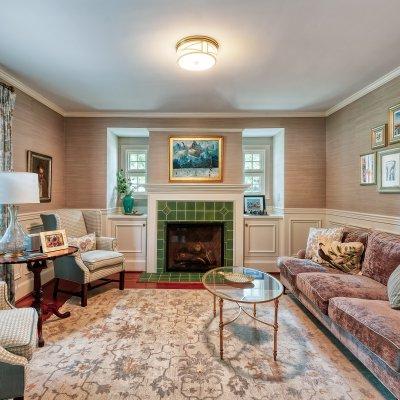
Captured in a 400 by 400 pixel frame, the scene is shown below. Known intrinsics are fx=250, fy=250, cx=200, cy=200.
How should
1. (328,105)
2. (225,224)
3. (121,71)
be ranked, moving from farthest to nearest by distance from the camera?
(225,224)
(328,105)
(121,71)

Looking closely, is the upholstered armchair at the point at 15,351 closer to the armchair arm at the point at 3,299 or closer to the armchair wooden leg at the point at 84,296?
the armchair arm at the point at 3,299

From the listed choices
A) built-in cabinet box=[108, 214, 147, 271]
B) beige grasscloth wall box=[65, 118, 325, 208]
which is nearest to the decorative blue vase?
built-in cabinet box=[108, 214, 147, 271]

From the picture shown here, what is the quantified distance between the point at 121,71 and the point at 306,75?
2.06m

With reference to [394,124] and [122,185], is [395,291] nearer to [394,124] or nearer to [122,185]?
[394,124]

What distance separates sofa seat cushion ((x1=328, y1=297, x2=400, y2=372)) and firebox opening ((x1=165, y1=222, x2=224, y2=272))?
2.27 meters

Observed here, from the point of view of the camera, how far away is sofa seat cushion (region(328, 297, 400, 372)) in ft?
4.85

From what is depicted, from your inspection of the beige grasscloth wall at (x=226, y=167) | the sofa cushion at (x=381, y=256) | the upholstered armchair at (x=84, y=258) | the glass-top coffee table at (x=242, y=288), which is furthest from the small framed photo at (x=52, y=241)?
the sofa cushion at (x=381, y=256)

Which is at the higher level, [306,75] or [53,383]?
[306,75]

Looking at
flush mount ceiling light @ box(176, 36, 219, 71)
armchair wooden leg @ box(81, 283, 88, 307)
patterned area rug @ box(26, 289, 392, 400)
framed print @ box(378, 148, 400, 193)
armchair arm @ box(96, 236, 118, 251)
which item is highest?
flush mount ceiling light @ box(176, 36, 219, 71)

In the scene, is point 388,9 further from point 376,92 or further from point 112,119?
point 112,119

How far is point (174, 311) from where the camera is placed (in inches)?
109

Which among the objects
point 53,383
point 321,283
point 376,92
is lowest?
point 53,383

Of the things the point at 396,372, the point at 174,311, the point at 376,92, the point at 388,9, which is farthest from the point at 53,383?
the point at 376,92

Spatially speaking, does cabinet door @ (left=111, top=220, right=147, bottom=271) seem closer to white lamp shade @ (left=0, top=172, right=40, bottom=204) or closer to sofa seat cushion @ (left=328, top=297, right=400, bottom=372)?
white lamp shade @ (left=0, top=172, right=40, bottom=204)
